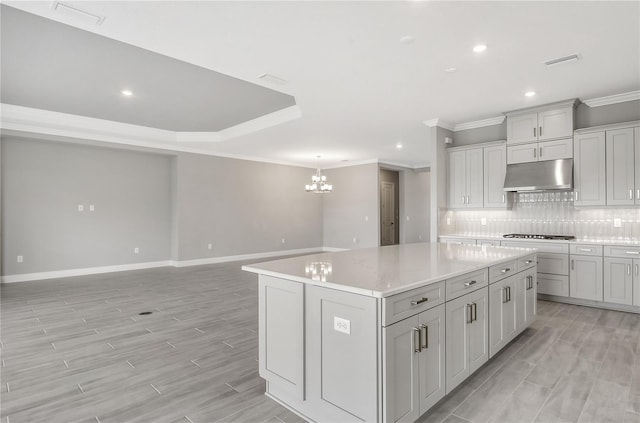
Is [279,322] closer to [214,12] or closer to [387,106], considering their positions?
[214,12]

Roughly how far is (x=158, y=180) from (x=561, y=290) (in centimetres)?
826

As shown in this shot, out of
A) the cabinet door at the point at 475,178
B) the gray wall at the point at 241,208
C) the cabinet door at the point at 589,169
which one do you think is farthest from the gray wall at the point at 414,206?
the cabinet door at the point at 589,169

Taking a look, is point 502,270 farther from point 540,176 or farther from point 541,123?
point 541,123

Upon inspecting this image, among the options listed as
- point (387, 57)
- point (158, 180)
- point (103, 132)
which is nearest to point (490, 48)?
point (387, 57)

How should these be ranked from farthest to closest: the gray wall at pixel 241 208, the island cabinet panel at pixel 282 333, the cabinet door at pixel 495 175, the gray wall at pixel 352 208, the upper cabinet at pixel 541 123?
the gray wall at pixel 352 208 < the gray wall at pixel 241 208 < the cabinet door at pixel 495 175 < the upper cabinet at pixel 541 123 < the island cabinet panel at pixel 282 333

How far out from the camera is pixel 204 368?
9.08 ft

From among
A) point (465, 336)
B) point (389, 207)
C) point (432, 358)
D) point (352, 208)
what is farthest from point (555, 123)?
point (389, 207)

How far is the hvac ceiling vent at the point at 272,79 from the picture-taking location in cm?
376

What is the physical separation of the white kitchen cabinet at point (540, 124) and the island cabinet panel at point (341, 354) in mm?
4656

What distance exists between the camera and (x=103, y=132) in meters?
6.57

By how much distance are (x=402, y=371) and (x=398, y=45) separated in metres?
2.75

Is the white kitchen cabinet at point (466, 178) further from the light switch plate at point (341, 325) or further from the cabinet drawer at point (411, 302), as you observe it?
the light switch plate at point (341, 325)

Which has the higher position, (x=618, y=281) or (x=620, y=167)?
(x=620, y=167)

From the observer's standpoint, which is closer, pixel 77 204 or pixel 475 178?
pixel 475 178
